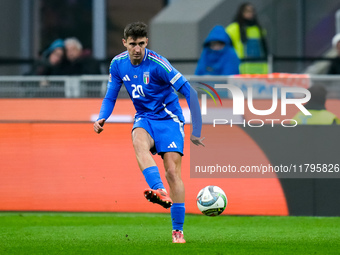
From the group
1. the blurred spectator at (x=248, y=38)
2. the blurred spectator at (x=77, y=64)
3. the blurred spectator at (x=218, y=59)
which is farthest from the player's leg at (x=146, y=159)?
the blurred spectator at (x=77, y=64)

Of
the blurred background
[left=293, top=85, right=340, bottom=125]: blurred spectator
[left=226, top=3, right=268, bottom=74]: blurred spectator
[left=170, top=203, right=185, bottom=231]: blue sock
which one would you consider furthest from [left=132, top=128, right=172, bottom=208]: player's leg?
[left=226, top=3, right=268, bottom=74]: blurred spectator

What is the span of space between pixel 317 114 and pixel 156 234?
3428 millimetres

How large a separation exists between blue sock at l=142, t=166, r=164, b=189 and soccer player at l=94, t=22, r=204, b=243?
0.01m

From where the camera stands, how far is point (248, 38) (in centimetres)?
1431

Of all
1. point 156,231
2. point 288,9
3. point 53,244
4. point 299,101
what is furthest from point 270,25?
point 53,244

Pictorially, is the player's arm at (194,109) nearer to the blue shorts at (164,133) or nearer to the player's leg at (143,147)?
the blue shorts at (164,133)

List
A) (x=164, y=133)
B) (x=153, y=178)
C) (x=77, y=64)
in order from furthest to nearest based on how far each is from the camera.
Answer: (x=77, y=64), (x=164, y=133), (x=153, y=178)

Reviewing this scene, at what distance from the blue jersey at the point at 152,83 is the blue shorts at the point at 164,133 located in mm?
62

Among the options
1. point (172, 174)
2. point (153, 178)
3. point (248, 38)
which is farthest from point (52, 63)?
point (153, 178)

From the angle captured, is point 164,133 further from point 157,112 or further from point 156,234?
point 156,234

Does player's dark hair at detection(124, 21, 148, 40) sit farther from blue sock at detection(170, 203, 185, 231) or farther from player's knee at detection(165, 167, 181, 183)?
blue sock at detection(170, 203, 185, 231)

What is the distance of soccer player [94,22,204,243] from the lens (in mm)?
8242

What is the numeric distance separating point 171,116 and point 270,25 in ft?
33.0

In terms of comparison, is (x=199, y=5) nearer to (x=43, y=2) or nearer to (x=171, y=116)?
(x=43, y=2)
